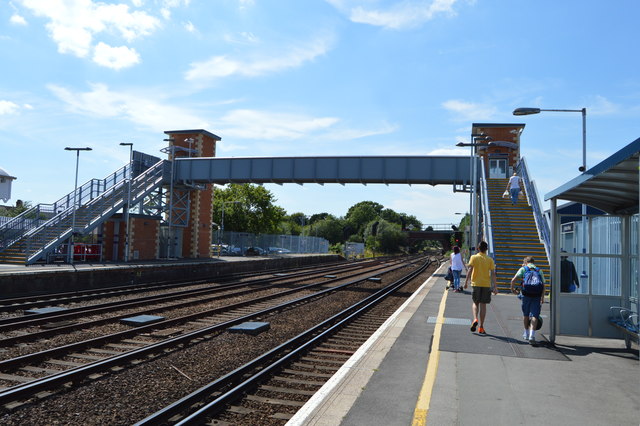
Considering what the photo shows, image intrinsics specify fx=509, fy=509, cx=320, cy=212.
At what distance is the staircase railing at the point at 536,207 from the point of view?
18641 millimetres

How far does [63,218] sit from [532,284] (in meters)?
24.3

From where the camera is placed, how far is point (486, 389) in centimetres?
577

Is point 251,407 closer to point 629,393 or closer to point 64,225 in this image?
point 629,393

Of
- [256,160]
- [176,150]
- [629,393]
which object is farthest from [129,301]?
[176,150]

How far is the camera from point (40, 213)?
28.2 meters

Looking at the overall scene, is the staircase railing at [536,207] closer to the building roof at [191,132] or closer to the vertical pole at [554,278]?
the vertical pole at [554,278]

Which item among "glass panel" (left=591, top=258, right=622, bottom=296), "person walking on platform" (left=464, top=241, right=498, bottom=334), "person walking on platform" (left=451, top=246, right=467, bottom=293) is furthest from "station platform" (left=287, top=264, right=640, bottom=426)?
"person walking on platform" (left=451, top=246, right=467, bottom=293)

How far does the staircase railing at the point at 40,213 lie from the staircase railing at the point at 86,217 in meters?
0.39

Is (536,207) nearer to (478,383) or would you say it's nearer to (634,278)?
(634,278)

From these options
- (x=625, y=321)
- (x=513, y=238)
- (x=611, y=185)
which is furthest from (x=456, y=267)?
(x=611, y=185)

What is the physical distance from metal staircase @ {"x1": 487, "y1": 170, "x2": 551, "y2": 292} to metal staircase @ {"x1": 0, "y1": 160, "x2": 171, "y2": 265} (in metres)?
19.8

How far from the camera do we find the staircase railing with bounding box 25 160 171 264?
2459 centimetres

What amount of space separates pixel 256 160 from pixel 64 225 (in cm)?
1261

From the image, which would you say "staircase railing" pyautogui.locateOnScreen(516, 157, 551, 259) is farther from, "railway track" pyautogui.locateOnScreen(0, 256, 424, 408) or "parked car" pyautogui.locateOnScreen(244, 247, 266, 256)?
"parked car" pyautogui.locateOnScreen(244, 247, 266, 256)
